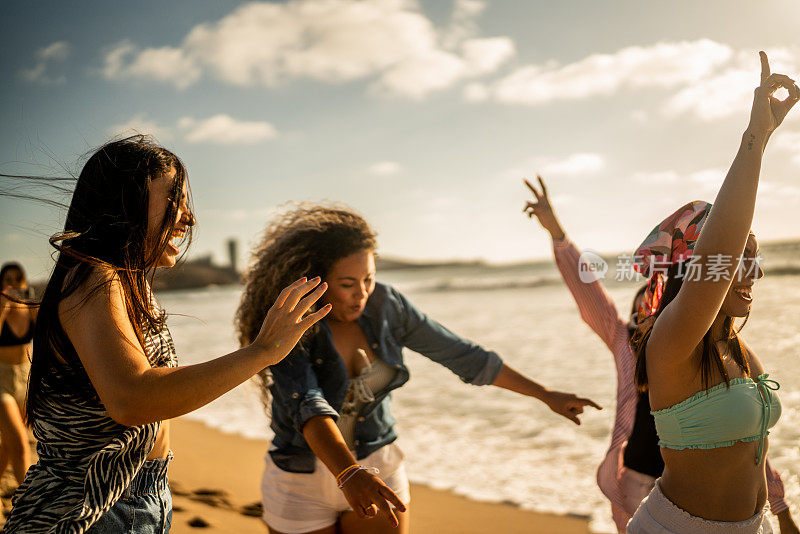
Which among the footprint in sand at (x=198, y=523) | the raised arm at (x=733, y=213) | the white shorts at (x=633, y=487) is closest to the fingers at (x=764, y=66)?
the raised arm at (x=733, y=213)

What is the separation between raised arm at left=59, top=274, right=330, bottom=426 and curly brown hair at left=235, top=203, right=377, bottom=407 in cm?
101

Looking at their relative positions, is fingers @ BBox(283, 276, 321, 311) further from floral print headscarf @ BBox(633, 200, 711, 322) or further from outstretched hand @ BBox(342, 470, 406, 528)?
floral print headscarf @ BBox(633, 200, 711, 322)

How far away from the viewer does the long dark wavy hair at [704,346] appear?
6.33 ft

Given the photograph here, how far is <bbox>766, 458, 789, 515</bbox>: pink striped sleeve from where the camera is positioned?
232 centimetres

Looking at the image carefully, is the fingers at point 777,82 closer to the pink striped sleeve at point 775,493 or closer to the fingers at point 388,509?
the pink striped sleeve at point 775,493

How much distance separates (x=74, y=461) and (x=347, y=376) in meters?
1.15

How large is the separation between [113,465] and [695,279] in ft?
5.40

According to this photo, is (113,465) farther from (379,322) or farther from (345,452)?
(379,322)

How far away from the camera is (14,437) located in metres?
4.52

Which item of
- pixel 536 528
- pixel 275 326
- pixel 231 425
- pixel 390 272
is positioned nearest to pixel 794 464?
pixel 536 528

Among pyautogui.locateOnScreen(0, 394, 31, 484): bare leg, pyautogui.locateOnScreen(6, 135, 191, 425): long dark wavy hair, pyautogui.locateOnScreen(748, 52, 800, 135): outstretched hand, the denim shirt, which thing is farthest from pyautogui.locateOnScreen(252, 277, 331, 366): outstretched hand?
pyautogui.locateOnScreen(0, 394, 31, 484): bare leg

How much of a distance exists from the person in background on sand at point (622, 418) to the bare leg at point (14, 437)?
3995mm
